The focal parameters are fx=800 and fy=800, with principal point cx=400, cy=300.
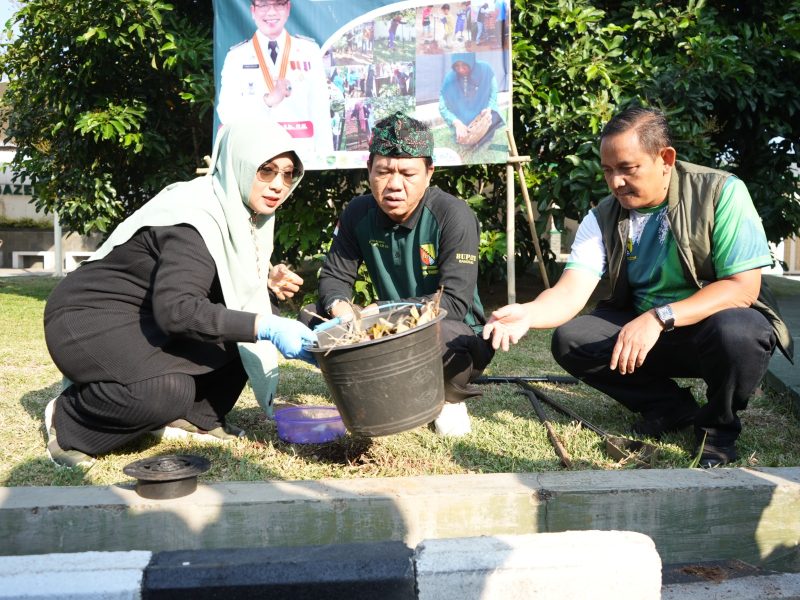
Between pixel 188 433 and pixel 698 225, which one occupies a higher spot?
pixel 698 225

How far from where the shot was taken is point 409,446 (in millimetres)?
3621

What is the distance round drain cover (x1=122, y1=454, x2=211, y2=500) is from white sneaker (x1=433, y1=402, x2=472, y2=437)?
1294 mm

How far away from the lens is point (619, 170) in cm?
354

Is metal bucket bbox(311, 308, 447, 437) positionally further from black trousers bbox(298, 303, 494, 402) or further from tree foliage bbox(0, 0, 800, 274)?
tree foliage bbox(0, 0, 800, 274)

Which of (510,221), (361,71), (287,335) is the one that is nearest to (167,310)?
(287,335)

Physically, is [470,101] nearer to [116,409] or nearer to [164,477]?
[116,409]

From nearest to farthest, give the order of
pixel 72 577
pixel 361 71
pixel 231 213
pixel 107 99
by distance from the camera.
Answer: pixel 72 577 → pixel 231 213 → pixel 361 71 → pixel 107 99

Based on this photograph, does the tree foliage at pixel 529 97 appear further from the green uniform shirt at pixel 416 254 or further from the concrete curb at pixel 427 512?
the concrete curb at pixel 427 512

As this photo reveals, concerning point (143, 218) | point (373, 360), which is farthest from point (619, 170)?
point (143, 218)

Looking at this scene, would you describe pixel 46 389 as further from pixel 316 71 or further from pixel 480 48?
pixel 480 48

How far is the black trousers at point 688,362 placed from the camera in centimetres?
330

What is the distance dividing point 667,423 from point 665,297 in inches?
23.5

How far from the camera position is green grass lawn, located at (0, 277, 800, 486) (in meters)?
3.30

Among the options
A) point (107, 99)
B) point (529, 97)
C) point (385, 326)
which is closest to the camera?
point (385, 326)
